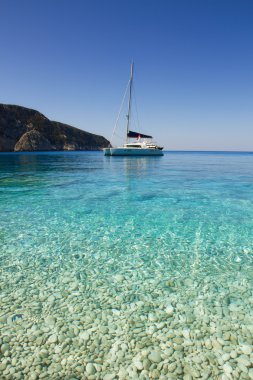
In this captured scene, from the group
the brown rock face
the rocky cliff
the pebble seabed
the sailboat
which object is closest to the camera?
the pebble seabed

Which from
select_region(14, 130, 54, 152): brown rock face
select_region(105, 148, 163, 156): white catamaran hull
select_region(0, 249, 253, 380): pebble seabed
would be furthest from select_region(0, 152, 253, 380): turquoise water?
select_region(14, 130, 54, 152): brown rock face

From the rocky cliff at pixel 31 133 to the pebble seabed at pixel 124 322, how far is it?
117 metres

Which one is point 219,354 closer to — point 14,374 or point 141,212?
point 14,374

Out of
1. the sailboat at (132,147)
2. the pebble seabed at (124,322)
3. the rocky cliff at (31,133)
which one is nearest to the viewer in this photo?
the pebble seabed at (124,322)

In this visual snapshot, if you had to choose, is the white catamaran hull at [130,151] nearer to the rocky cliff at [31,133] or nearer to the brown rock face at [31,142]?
the brown rock face at [31,142]

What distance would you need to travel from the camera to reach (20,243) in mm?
6633

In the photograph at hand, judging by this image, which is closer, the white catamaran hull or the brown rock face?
the white catamaran hull

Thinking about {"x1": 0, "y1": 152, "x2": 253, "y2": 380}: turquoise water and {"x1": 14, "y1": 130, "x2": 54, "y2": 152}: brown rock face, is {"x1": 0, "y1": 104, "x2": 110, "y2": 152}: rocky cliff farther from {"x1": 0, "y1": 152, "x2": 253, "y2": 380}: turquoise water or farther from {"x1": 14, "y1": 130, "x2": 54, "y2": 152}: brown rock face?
{"x1": 0, "y1": 152, "x2": 253, "y2": 380}: turquoise water

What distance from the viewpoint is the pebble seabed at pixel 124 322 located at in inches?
113

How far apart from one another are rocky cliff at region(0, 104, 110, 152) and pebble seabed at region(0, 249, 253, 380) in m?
117

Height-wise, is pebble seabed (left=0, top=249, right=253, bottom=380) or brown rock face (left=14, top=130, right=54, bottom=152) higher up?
brown rock face (left=14, top=130, right=54, bottom=152)

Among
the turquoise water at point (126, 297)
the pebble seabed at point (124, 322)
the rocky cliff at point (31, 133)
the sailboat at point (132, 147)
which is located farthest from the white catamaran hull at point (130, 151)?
the rocky cliff at point (31, 133)

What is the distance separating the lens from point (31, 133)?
115 metres

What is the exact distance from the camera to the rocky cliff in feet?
367
